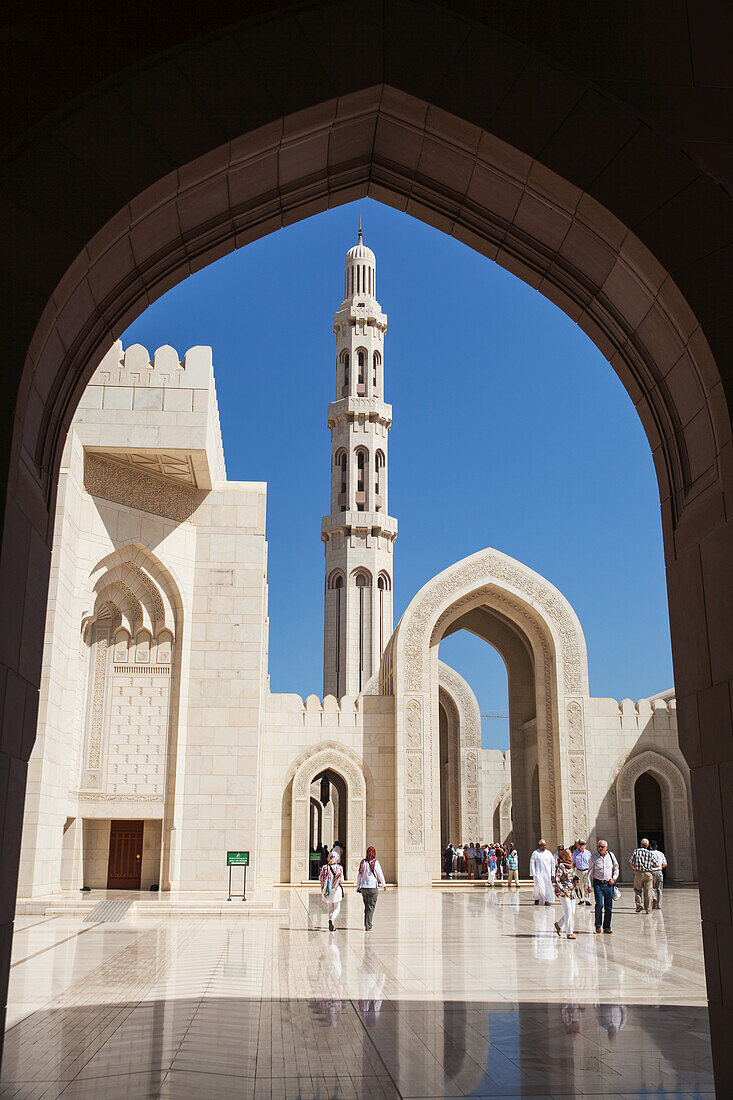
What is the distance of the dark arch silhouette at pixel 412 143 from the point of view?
12.5 feet

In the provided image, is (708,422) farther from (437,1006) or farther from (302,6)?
(437,1006)

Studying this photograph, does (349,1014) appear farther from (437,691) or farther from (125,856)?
(437,691)

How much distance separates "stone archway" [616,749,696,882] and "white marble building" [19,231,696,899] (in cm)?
5

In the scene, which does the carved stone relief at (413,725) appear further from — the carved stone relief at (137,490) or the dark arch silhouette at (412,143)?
the dark arch silhouette at (412,143)

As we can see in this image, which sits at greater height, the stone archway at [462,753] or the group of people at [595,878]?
the stone archway at [462,753]

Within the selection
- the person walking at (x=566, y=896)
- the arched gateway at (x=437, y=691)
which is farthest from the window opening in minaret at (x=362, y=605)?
the person walking at (x=566, y=896)

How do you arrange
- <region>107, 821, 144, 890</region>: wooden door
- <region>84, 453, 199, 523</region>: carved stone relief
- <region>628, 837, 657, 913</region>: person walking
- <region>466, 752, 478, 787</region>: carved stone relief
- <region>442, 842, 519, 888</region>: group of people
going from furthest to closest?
<region>466, 752, 478, 787</region>: carved stone relief, <region>442, 842, 519, 888</region>: group of people, <region>107, 821, 144, 890</region>: wooden door, <region>84, 453, 199, 523</region>: carved stone relief, <region>628, 837, 657, 913</region>: person walking

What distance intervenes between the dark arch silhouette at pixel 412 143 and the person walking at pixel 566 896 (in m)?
7.63

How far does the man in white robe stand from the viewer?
13.9 meters

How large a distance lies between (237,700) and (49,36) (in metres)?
13.2

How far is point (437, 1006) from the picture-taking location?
6293 mm

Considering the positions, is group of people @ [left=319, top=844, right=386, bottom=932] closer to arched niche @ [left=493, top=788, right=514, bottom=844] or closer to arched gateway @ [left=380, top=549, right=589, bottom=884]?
arched gateway @ [left=380, top=549, right=589, bottom=884]

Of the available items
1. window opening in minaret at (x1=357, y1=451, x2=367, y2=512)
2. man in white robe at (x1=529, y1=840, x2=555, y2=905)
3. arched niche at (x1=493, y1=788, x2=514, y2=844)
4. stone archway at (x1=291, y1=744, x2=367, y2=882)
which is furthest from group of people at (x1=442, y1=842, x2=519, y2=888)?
window opening in minaret at (x1=357, y1=451, x2=367, y2=512)

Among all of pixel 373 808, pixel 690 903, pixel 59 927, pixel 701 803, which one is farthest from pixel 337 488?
pixel 701 803
